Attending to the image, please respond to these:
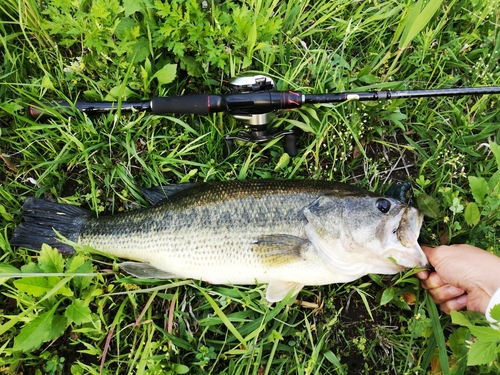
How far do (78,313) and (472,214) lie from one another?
316 cm

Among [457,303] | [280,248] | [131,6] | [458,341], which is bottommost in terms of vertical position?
[458,341]

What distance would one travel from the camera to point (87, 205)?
344 cm

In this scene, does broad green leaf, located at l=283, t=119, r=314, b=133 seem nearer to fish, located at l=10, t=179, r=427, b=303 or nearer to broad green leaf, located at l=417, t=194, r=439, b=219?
fish, located at l=10, t=179, r=427, b=303

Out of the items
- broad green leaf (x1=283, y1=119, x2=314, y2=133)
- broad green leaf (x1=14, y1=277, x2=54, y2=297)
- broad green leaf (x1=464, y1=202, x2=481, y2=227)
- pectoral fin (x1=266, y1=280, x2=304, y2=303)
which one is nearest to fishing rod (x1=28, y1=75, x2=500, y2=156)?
broad green leaf (x1=283, y1=119, x2=314, y2=133)

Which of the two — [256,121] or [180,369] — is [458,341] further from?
[256,121]

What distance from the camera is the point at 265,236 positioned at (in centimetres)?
287

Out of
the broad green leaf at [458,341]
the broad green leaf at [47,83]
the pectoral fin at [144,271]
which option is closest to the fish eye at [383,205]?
the broad green leaf at [458,341]

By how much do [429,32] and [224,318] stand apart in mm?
3154

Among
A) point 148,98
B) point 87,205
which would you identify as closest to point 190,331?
point 87,205

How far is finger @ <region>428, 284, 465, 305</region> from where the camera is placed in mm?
2977

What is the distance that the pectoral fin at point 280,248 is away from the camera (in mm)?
2852

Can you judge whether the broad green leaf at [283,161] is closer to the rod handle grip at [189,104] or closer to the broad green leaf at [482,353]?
the rod handle grip at [189,104]

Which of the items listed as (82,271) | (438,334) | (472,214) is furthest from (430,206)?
(82,271)

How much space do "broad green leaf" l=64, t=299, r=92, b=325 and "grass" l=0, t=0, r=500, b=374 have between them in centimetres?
18
